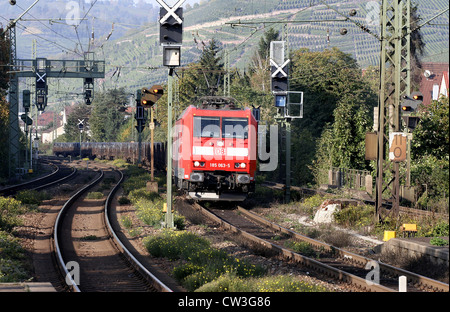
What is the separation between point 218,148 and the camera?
71.6 ft

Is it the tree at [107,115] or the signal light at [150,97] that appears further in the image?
the tree at [107,115]

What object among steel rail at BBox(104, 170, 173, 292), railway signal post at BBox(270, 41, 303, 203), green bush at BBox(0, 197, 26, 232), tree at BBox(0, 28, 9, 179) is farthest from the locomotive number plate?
tree at BBox(0, 28, 9, 179)

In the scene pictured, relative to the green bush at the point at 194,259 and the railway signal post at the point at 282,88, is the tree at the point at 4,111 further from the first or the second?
the green bush at the point at 194,259

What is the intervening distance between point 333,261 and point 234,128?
363 inches

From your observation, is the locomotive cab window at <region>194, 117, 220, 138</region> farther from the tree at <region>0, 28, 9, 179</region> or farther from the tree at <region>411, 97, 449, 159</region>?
the tree at <region>0, 28, 9, 179</region>

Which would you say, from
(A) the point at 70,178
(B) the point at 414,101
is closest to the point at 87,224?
(B) the point at 414,101

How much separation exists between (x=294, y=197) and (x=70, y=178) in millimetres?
22884

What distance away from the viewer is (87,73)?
4328 cm

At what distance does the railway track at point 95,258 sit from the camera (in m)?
11.0

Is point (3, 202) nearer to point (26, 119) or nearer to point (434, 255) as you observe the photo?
point (434, 255)

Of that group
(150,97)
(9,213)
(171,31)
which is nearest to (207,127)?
(150,97)

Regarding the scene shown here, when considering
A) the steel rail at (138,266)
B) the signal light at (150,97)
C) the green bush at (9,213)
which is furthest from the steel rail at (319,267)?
the green bush at (9,213)

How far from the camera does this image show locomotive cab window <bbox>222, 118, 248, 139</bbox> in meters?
21.8

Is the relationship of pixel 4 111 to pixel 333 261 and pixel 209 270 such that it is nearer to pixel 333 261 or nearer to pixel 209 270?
pixel 333 261
